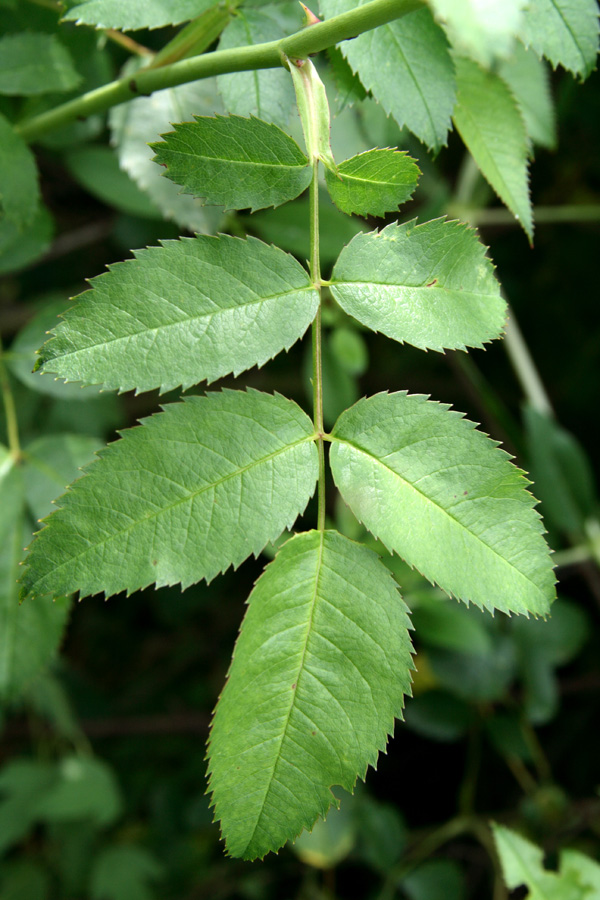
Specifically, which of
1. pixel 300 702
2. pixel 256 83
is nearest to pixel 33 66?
pixel 256 83

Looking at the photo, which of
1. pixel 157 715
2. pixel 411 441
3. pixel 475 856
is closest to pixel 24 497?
pixel 411 441

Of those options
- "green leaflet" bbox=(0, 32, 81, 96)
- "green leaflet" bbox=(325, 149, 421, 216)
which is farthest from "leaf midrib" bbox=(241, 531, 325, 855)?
"green leaflet" bbox=(0, 32, 81, 96)

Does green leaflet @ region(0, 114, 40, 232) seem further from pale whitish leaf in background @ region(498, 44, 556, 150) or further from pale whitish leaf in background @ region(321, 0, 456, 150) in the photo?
pale whitish leaf in background @ region(498, 44, 556, 150)

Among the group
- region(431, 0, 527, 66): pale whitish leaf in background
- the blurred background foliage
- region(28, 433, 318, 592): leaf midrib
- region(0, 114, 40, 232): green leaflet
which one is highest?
region(431, 0, 527, 66): pale whitish leaf in background

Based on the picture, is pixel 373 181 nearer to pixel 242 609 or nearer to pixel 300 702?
pixel 300 702

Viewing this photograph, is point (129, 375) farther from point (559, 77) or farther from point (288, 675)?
point (559, 77)

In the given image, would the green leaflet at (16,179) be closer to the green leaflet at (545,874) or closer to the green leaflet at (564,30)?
the green leaflet at (564,30)

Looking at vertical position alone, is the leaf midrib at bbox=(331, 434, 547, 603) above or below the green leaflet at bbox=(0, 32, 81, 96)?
below
